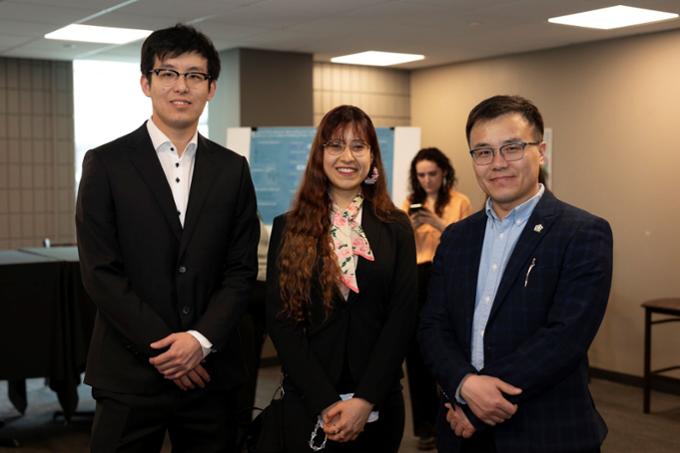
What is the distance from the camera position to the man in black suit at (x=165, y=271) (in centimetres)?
224

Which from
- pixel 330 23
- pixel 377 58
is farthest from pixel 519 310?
pixel 377 58

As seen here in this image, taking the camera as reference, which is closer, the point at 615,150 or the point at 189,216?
the point at 189,216

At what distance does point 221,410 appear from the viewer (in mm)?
2354

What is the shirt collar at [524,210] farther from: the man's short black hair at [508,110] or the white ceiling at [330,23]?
the white ceiling at [330,23]

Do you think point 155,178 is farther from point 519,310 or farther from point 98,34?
point 98,34

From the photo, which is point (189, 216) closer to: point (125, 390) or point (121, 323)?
point (121, 323)

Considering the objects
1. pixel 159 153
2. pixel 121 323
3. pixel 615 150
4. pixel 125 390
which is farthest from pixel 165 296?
pixel 615 150

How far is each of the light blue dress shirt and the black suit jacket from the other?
0.03m

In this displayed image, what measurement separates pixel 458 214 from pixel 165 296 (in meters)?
3.11

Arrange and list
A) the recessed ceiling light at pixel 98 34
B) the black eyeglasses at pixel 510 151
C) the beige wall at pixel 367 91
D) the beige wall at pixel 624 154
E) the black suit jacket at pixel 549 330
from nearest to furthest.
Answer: the black suit jacket at pixel 549 330
the black eyeglasses at pixel 510 151
the recessed ceiling light at pixel 98 34
the beige wall at pixel 624 154
the beige wall at pixel 367 91

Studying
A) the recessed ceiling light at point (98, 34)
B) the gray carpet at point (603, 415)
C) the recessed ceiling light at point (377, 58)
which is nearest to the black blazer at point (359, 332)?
the gray carpet at point (603, 415)

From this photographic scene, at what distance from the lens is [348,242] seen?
7.93ft

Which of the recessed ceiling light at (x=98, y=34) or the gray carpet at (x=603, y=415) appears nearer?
the gray carpet at (x=603, y=415)

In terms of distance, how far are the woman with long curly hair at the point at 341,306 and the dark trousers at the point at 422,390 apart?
1.79m
